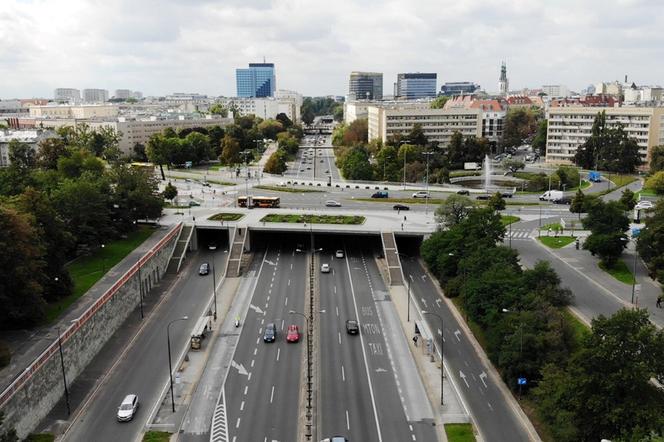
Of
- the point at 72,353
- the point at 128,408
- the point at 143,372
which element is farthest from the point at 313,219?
the point at 128,408

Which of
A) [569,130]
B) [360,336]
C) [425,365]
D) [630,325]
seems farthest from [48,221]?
[569,130]

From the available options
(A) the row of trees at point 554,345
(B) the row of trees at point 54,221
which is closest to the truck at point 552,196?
(A) the row of trees at point 554,345

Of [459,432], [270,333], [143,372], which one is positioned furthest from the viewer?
[270,333]

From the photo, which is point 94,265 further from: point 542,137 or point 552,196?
point 542,137

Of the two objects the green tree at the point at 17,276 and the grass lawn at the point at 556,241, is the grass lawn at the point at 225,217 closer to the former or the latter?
the green tree at the point at 17,276

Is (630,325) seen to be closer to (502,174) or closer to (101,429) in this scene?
(101,429)
